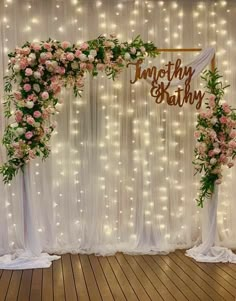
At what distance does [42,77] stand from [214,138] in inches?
77.2

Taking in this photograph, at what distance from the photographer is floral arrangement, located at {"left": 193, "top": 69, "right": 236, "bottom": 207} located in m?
5.32

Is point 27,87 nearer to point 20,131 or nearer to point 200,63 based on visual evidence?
point 20,131

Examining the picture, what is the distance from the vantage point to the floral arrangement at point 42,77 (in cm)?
502

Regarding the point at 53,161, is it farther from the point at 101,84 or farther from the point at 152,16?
the point at 152,16

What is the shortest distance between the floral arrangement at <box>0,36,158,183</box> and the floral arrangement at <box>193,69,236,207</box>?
0.94m

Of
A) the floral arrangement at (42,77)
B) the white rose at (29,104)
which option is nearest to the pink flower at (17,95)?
the floral arrangement at (42,77)

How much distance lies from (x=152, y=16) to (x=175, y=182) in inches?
79.8

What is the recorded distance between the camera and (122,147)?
19.2 feet

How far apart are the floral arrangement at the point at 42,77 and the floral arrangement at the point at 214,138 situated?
94 centimetres

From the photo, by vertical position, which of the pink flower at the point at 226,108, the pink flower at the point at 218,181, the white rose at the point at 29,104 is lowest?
the pink flower at the point at 218,181

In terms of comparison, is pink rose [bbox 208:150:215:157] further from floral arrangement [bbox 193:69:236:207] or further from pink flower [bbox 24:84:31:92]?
pink flower [bbox 24:84:31:92]

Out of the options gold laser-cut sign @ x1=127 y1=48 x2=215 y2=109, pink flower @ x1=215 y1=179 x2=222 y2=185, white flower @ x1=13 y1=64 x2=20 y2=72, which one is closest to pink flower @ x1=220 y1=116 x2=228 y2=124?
gold laser-cut sign @ x1=127 y1=48 x2=215 y2=109

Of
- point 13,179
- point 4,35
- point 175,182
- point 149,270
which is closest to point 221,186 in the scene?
point 175,182

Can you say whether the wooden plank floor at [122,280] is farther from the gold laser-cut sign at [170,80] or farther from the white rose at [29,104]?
the gold laser-cut sign at [170,80]
